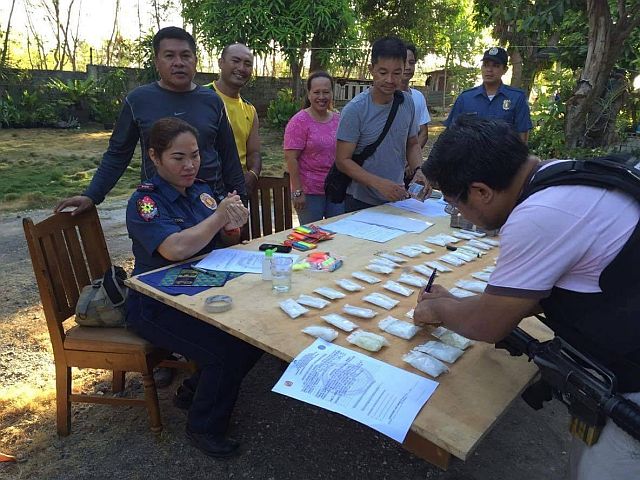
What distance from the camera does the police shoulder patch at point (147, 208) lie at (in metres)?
2.18

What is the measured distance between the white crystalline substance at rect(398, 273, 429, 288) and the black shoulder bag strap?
1205mm

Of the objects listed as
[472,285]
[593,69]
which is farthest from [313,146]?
[593,69]

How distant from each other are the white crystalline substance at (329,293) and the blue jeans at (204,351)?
0.46 m

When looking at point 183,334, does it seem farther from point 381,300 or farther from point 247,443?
point 381,300

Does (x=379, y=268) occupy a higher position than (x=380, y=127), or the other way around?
(x=380, y=127)

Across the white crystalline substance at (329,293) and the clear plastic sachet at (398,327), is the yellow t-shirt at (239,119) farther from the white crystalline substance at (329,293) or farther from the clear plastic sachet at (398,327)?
the clear plastic sachet at (398,327)

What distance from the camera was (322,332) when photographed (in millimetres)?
1657

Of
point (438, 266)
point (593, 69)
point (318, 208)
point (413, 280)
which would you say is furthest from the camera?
point (593, 69)

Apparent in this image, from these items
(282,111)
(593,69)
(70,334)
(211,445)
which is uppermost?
(593,69)

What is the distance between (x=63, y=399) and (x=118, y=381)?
0.42 m

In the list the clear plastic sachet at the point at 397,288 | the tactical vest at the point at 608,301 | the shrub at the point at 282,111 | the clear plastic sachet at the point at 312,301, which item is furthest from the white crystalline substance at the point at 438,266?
the shrub at the point at 282,111

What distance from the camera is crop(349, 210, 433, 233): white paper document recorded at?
2.96 meters

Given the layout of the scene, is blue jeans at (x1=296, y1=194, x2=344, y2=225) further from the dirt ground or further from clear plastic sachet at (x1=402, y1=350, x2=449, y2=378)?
clear plastic sachet at (x1=402, y1=350, x2=449, y2=378)

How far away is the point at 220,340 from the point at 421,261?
104 centimetres
